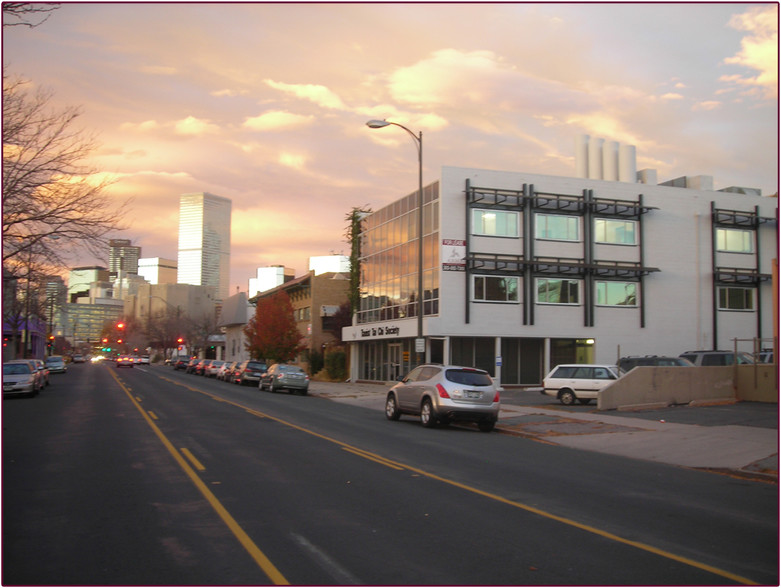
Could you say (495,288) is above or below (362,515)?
above

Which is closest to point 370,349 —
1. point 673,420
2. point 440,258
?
point 440,258

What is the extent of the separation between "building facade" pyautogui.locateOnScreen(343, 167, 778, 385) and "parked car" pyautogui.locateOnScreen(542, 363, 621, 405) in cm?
1083

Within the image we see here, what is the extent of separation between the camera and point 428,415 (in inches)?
799

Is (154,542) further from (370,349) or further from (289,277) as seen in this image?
(289,277)

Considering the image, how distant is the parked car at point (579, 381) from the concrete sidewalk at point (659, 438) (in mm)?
3063

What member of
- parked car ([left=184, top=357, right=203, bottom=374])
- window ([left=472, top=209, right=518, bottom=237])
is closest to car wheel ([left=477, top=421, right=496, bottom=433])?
window ([left=472, top=209, right=518, bottom=237])

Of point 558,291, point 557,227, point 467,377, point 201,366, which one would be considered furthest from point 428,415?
point 201,366

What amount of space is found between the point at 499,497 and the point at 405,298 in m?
34.1

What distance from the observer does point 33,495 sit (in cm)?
973

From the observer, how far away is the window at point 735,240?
45.6m

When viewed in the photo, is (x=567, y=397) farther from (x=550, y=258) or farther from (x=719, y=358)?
(x=550, y=258)

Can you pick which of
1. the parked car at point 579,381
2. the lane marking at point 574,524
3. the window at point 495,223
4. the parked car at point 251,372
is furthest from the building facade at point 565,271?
the lane marking at point 574,524

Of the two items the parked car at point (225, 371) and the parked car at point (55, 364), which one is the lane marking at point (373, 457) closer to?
the parked car at point (225, 371)

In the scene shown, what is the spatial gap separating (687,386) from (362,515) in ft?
67.8
